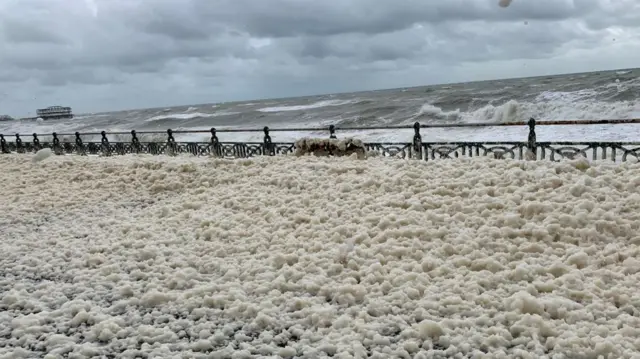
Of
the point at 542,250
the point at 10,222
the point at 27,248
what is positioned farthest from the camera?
the point at 10,222

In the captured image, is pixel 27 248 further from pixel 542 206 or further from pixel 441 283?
pixel 542 206

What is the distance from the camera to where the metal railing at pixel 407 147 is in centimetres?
948

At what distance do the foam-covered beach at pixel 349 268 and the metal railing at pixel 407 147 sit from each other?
144 inches

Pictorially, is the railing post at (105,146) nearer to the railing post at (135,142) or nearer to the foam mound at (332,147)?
the railing post at (135,142)

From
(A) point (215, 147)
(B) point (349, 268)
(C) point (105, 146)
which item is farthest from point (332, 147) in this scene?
(C) point (105, 146)

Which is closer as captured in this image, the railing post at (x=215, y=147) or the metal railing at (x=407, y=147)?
the metal railing at (x=407, y=147)

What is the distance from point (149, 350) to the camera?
3074 millimetres

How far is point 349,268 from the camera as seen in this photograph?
4.14m

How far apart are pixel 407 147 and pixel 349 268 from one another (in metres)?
8.12

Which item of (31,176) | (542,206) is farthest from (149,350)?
(31,176)

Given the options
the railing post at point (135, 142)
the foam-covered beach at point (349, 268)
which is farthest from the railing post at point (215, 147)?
the foam-covered beach at point (349, 268)

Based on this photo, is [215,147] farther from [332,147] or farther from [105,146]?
[332,147]

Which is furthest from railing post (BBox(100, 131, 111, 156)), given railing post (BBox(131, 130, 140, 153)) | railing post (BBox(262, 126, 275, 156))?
railing post (BBox(262, 126, 275, 156))

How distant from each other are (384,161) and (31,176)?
7.36 metres
